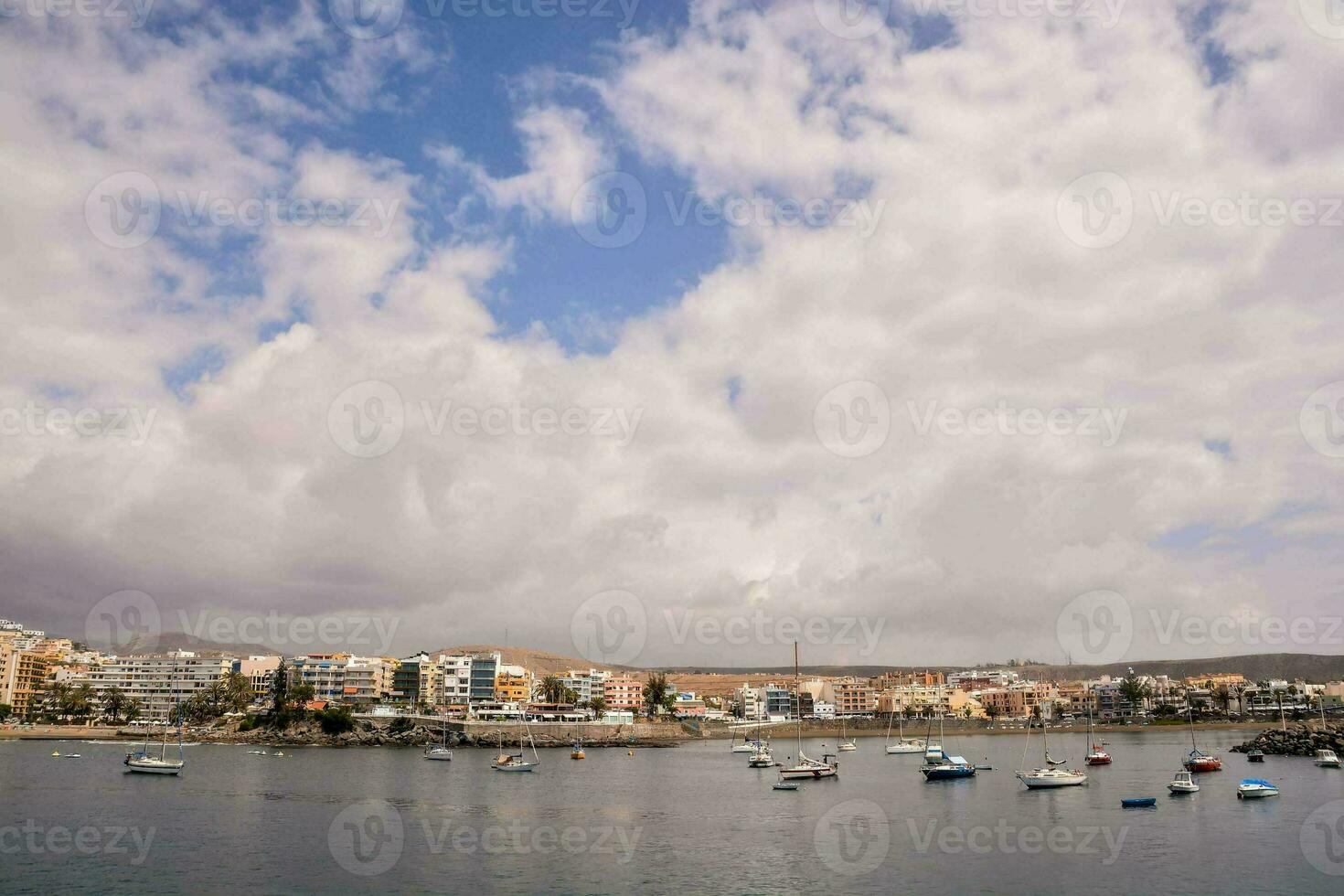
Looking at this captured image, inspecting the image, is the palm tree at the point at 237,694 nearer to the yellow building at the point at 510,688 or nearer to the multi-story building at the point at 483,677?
the multi-story building at the point at 483,677

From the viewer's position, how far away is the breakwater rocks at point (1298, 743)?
366 ft

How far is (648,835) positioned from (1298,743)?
103 m

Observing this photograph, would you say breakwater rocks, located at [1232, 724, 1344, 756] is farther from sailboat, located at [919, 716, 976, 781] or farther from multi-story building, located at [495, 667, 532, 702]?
multi-story building, located at [495, 667, 532, 702]

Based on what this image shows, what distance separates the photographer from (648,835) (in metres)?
52.7

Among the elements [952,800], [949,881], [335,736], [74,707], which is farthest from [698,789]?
[74,707]

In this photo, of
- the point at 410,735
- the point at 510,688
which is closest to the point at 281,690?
the point at 410,735

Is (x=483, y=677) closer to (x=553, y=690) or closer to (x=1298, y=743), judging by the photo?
(x=553, y=690)

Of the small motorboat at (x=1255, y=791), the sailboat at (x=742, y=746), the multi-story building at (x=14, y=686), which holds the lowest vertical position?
the sailboat at (x=742, y=746)

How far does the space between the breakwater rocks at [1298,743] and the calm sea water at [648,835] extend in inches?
1043

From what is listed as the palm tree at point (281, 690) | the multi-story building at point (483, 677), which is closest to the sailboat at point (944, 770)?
the palm tree at point (281, 690)

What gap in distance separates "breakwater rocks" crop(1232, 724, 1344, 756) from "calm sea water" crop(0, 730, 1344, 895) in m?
26.5

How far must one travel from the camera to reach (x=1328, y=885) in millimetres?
39438

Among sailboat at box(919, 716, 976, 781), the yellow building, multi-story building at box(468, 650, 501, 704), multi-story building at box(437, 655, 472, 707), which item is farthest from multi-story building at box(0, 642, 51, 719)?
sailboat at box(919, 716, 976, 781)

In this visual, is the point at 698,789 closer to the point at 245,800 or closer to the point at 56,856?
the point at 245,800
